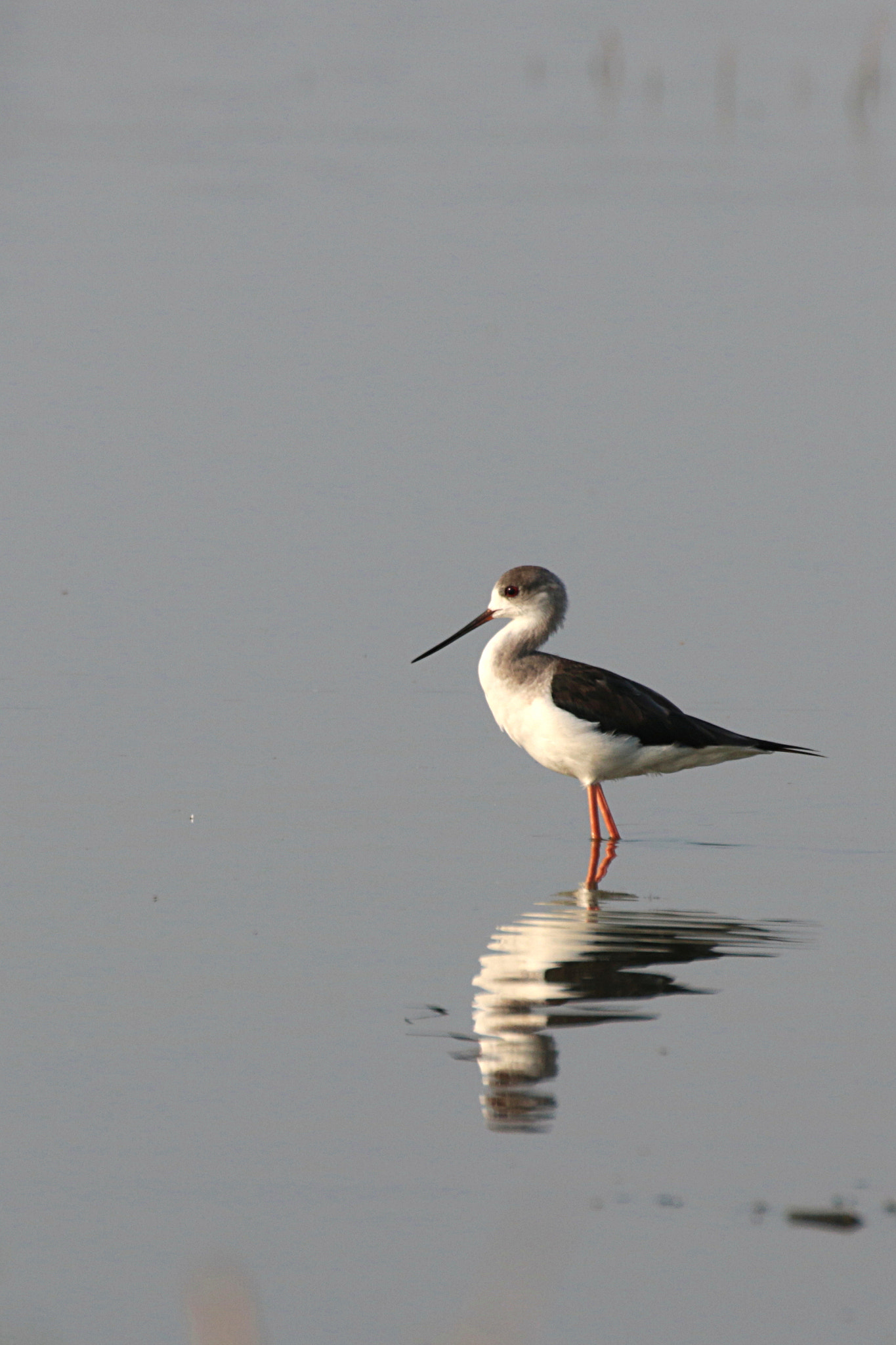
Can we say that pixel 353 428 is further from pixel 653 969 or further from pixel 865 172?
pixel 865 172

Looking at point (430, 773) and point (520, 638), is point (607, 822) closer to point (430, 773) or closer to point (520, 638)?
point (430, 773)

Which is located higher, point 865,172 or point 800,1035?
point 865,172

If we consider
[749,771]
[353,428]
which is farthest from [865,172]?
[749,771]

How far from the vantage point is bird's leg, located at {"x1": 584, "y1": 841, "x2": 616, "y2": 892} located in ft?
→ 26.0

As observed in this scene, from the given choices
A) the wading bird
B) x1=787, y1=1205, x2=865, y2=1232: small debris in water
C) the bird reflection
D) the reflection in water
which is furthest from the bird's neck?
the reflection in water

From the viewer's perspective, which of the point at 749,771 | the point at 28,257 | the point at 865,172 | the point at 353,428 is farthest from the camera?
the point at 865,172

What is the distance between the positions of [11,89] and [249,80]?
3902 mm

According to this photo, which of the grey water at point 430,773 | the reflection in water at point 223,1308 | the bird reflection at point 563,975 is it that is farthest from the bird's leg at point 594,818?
the reflection in water at point 223,1308

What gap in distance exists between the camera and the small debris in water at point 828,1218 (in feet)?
16.6

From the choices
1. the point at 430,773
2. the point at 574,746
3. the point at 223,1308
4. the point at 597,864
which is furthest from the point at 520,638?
the point at 223,1308

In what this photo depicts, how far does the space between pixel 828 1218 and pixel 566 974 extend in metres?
1.87

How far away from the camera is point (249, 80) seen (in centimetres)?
3341

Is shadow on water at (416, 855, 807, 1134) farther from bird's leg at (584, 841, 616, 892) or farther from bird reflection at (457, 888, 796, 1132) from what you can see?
bird's leg at (584, 841, 616, 892)

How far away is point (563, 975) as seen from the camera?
6.84 meters
